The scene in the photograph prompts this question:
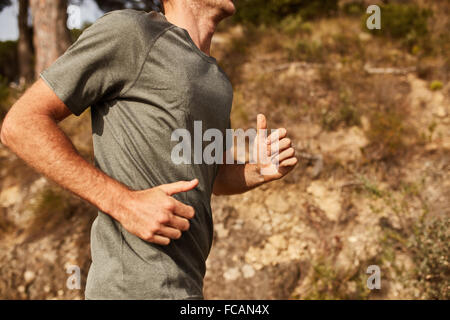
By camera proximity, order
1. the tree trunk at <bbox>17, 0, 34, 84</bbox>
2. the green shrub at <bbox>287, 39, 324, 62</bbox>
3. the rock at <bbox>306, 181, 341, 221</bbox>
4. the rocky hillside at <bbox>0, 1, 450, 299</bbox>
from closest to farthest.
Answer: the rocky hillside at <bbox>0, 1, 450, 299</bbox>
the rock at <bbox>306, 181, 341, 221</bbox>
the green shrub at <bbox>287, 39, 324, 62</bbox>
the tree trunk at <bbox>17, 0, 34, 84</bbox>

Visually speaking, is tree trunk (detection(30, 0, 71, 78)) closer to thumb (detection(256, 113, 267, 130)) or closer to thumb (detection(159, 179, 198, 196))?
thumb (detection(256, 113, 267, 130))

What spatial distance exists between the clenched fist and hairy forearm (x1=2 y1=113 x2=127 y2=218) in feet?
0.18

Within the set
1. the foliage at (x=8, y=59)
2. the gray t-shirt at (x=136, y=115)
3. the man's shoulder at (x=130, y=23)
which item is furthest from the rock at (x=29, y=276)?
the foliage at (x=8, y=59)

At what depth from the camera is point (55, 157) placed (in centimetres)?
110

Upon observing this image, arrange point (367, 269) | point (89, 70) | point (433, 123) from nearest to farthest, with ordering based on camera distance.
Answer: point (89, 70), point (367, 269), point (433, 123)

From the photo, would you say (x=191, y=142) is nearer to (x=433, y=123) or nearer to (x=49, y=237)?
(x=49, y=237)

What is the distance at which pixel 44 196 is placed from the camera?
14.3 feet

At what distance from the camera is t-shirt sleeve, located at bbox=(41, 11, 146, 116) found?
112cm

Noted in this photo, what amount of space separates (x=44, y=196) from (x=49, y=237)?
554 mm

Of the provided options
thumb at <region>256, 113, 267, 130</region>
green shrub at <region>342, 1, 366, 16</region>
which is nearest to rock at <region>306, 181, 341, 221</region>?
thumb at <region>256, 113, 267, 130</region>

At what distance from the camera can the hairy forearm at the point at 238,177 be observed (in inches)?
70.4

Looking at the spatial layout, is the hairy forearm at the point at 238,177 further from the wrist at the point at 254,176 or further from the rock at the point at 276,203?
the rock at the point at 276,203

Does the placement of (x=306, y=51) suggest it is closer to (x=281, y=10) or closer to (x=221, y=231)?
(x=281, y=10)

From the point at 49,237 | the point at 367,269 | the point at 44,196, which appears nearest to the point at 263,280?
the point at 367,269
